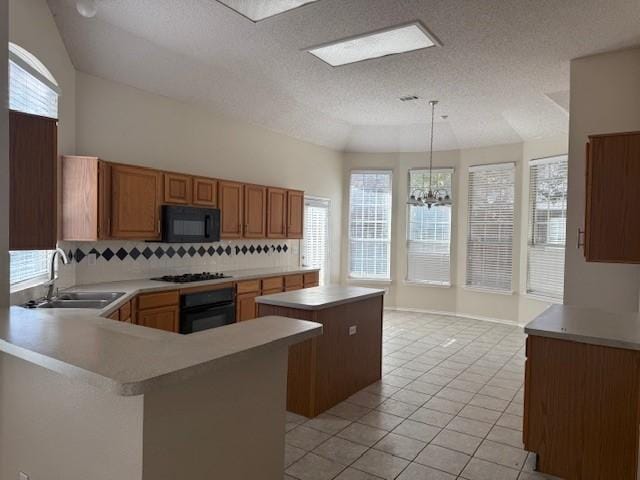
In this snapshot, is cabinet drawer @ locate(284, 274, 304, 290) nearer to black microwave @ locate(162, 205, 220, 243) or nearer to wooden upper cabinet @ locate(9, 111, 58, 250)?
black microwave @ locate(162, 205, 220, 243)

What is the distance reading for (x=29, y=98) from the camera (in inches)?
127

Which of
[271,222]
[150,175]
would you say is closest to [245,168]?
[271,222]

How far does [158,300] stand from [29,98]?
2.00m

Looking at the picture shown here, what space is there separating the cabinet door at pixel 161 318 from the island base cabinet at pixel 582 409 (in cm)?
322

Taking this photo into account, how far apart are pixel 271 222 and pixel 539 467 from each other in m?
4.37

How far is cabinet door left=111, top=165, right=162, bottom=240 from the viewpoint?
13.6ft

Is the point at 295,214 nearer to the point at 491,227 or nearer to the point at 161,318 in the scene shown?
the point at 161,318

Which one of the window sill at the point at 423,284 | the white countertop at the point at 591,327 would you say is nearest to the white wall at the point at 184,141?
the window sill at the point at 423,284

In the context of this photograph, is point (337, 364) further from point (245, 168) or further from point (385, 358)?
point (245, 168)

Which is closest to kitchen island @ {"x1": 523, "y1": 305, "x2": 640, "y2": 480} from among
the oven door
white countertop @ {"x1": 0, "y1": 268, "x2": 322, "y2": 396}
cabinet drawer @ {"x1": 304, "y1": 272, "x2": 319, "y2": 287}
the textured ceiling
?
white countertop @ {"x1": 0, "y1": 268, "x2": 322, "y2": 396}

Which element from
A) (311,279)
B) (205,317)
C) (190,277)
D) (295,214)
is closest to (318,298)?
(205,317)

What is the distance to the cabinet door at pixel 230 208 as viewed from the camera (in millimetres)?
5371

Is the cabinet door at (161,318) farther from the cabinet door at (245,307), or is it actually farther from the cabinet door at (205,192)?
the cabinet door at (205,192)

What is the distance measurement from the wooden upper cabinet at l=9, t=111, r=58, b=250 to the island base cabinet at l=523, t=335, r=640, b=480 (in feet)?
9.10
